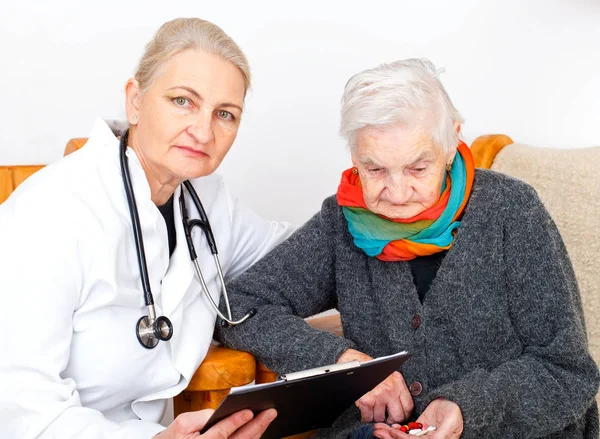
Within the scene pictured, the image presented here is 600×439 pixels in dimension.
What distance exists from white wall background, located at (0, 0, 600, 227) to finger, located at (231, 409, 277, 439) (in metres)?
1.27

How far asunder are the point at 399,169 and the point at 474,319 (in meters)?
0.36

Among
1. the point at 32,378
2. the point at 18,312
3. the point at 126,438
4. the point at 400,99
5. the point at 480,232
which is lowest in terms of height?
the point at 126,438

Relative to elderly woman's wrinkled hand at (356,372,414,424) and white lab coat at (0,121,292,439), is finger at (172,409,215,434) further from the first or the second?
elderly woman's wrinkled hand at (356,372,414,424)

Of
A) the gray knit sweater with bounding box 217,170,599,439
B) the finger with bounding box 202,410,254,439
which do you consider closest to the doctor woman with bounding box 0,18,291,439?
the finger with bounding box 202,410,254,439

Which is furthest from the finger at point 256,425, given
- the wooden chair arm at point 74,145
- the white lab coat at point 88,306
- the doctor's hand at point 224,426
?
the wooden chair arm at point 74,145

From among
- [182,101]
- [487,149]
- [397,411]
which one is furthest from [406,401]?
[487,149]

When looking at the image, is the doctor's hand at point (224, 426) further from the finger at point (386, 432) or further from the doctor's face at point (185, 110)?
the doctor's face at point (185, 110)

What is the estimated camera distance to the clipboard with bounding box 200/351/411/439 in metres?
1.39

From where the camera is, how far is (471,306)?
5.72 ft

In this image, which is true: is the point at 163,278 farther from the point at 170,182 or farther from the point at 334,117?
the point at 334,117

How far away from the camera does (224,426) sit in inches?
57.2

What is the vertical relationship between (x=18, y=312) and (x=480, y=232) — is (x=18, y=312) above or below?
below

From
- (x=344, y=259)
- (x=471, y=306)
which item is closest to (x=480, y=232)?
(x=471, y=306)

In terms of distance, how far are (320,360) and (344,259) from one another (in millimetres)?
251
